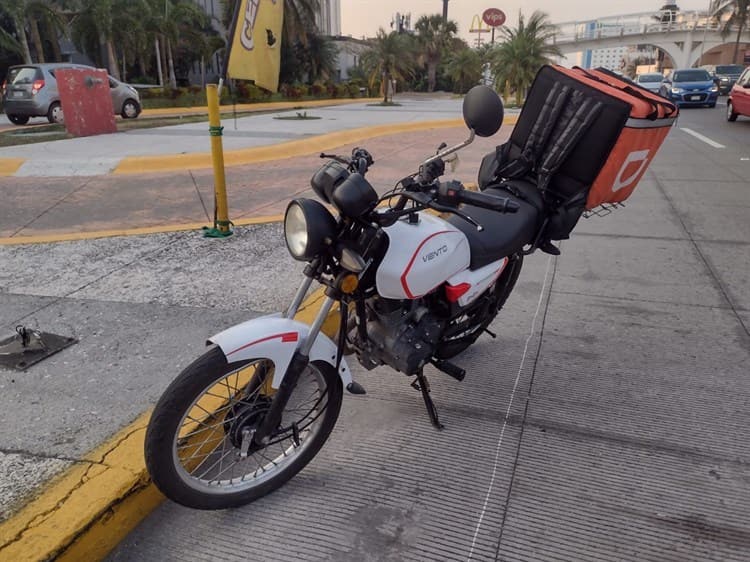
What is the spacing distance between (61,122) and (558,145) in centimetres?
1493

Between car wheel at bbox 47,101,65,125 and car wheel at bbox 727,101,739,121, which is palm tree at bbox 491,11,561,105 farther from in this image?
car wheel at bbox 47,101,65,125

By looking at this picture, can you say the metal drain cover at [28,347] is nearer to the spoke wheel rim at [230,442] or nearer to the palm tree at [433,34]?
the spoke wheel rim at [230,442]

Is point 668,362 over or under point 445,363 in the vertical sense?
under

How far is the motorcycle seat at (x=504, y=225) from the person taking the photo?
2615 millimetres

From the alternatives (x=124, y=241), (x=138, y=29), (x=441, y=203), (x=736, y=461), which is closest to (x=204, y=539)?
(x=441, y=203)

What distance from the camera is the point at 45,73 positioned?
14.2m

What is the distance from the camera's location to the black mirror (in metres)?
2.34

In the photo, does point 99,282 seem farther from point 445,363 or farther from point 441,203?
point 441,203

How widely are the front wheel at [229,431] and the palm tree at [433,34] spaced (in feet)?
159

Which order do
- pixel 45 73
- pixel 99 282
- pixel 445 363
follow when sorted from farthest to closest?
pixel 45 73
pixel 99 282
pixel 445 363

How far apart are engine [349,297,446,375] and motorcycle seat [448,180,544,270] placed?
33cm

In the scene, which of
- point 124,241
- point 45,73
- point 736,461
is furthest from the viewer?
point 45,73

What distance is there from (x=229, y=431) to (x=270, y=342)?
47 centimetres

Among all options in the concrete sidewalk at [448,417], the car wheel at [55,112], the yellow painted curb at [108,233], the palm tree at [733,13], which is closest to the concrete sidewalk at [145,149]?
the yellow painted curb at [108,233]
